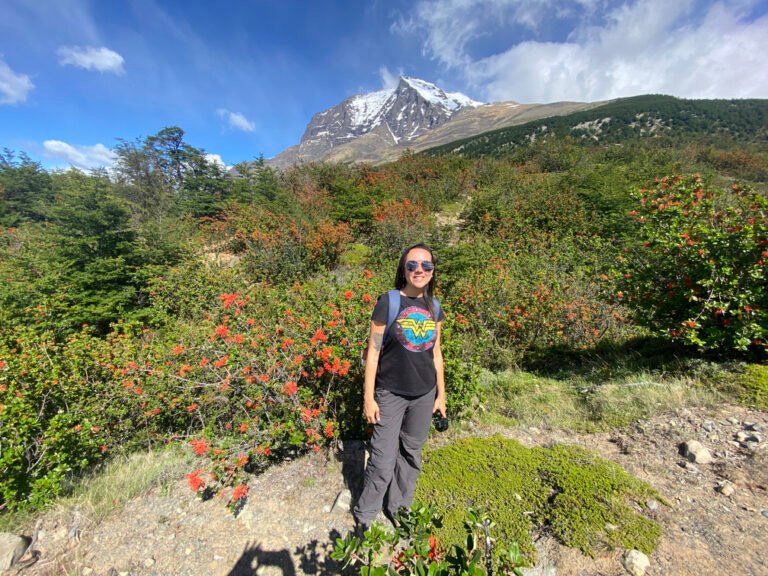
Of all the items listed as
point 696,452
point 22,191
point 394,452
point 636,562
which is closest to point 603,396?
point 696,452

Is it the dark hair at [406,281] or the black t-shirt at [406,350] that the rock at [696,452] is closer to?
the black t-shirt at [406,350]

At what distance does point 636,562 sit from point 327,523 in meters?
1.99

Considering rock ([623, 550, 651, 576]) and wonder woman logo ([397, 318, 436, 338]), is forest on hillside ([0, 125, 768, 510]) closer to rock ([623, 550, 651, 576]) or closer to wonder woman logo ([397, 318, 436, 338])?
wonder woman logo ([397, 318, 436, 338])

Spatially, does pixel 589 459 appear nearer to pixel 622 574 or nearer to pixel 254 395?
pixel 622 574

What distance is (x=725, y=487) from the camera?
2271 millimetres

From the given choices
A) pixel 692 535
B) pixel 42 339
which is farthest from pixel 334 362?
pixel 42 339

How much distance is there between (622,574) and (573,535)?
0.28 meters

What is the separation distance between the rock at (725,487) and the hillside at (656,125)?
153 feet

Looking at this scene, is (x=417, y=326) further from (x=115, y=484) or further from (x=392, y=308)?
(x=115, y=484)

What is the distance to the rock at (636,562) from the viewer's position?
180 cm

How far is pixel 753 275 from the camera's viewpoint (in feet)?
10.9

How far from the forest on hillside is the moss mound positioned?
685 mm

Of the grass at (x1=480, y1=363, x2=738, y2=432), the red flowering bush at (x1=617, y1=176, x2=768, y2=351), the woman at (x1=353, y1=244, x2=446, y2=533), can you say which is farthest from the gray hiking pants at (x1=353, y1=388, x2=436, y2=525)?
the red flowering bush at (x1=617, y1=176, x2=768, y2=351)

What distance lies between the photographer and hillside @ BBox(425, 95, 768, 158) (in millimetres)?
47406
